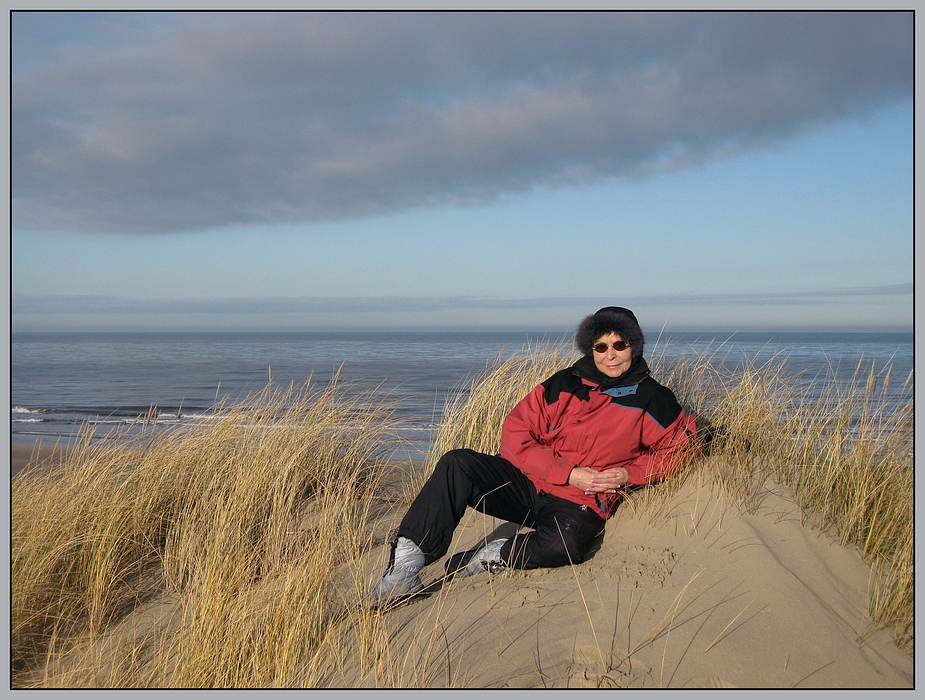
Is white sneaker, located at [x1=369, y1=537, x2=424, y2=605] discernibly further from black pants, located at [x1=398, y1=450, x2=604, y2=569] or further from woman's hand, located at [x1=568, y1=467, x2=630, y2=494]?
woman's hand, located at [x1=568, y1=467, x2=630, y2=494]

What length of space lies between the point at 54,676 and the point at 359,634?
1465 mm

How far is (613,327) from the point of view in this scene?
4012 mm

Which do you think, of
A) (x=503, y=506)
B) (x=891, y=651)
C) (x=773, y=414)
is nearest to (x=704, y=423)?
(x=773, y=414)

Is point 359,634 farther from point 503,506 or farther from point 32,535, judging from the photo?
point 32,535

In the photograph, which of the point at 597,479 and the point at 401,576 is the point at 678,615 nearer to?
the point at 597,479

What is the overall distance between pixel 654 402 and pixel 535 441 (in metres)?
0.71

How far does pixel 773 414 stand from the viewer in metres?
4.85

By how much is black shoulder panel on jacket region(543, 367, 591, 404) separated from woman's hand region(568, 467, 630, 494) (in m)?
0.44

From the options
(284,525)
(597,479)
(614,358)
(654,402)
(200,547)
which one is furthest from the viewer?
(284,525)

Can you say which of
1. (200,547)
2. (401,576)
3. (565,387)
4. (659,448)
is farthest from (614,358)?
(200,547)

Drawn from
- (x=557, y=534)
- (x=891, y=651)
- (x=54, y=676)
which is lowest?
(x=54, y=676)

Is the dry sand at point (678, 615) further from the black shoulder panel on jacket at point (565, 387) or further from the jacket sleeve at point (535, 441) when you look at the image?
the black shoulder panel on jacket at point (565, 387)

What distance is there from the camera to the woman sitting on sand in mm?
3613

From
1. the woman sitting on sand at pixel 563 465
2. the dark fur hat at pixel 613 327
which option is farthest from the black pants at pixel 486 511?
the dark fur hat at pixel 613 327
